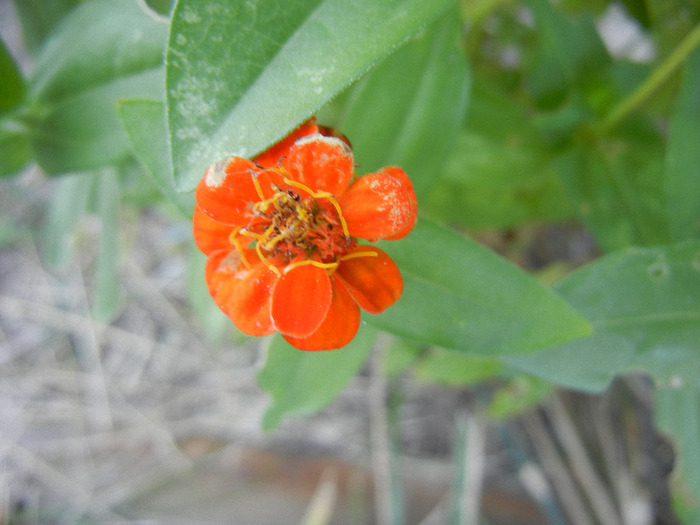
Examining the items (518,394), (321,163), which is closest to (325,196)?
(321,163)

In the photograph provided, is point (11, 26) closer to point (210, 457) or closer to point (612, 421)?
point (210, 457)

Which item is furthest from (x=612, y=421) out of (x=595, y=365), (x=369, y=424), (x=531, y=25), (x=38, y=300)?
(x=38, y=300)

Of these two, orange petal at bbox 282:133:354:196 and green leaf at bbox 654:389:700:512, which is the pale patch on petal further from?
green leaf at bbox 654:389:700:512

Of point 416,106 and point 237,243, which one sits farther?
point 416,106

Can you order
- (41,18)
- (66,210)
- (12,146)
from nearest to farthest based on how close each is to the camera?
(12,146)
(41,18)
(66,210)

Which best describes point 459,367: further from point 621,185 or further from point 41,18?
point 41,18

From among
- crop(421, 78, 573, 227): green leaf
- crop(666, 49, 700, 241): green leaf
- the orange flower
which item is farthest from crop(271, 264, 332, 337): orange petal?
crop(666, 49, 700, 241): green leaf

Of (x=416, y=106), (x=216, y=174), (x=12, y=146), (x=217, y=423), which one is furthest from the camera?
(x=217, y=423)
